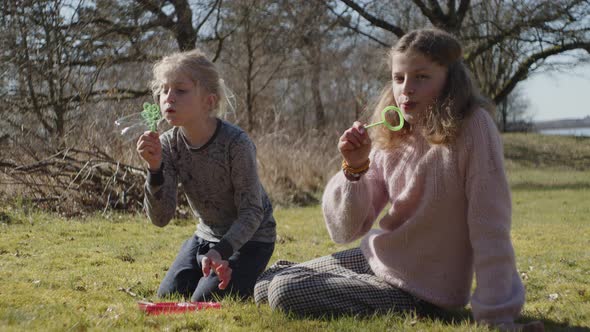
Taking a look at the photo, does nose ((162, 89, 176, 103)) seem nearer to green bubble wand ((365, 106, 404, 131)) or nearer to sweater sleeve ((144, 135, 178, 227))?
sweater sleeve ((144, 135, 178, 227))

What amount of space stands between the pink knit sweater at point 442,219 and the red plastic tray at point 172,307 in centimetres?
70

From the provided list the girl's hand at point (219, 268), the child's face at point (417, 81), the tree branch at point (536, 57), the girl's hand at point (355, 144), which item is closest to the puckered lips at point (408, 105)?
the child's face at point (417, 81)

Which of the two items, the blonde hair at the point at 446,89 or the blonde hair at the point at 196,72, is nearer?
the blonde hair at the point at 446,89

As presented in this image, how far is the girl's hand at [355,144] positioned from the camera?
291 centimetres

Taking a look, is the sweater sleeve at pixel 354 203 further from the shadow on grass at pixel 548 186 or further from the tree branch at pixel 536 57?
the tree branch at pixel 536 57

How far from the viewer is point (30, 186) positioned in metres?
7.38

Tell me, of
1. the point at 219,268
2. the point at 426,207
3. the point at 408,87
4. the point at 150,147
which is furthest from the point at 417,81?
the point at 150,147

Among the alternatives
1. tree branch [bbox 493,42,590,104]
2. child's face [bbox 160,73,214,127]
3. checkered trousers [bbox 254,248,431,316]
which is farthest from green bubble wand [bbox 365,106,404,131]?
tree branch [bbox 493,42,590,104]

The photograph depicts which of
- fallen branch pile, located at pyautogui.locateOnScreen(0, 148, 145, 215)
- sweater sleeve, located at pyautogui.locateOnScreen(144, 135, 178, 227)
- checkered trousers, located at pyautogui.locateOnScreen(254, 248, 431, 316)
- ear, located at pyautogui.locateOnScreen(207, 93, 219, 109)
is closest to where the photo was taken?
checkered trousers, located at pyautogui.locateOnScreen(254, 248, 431, 316)

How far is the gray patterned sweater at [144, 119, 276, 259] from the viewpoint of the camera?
11.7ft

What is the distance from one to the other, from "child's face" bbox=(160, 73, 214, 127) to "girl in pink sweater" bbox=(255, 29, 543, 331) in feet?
2.92

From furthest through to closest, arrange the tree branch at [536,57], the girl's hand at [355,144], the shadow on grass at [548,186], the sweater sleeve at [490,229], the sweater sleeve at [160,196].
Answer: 1. the tree branch at [536,57]
2. the shadow on grass at [548,186]
3. the sweater sleeve at [160,196]
4. the girl's hand at [355,144]
5. the sweater sleeve at [490,229]

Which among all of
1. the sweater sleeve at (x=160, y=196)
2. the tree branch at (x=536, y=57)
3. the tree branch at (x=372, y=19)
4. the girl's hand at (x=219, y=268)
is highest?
the tree branch at (x=372, y=19)

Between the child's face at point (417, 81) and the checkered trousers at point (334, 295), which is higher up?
the child's face at point (417, 81)
